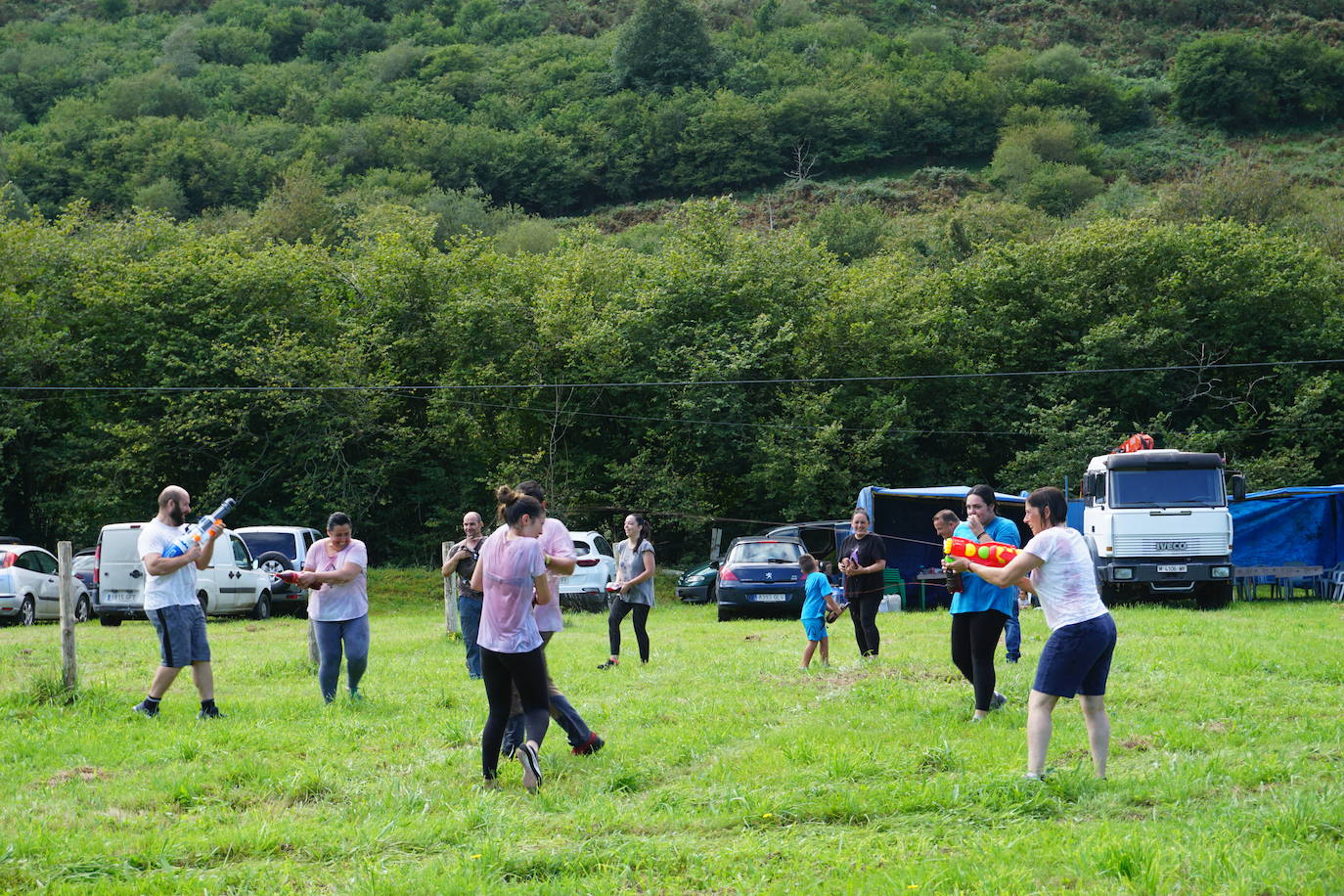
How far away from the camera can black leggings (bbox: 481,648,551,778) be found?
6.85 metres

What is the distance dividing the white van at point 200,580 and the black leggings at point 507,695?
13102 millimetres

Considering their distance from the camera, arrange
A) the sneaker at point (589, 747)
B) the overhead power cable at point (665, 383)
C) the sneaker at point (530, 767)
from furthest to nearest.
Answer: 1. the overhead power cable at point (665, 383)
2. the sneaker at point (589, 747)
3. the sneaker at point (530, 767)

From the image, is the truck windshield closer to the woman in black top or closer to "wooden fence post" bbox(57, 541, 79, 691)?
the woman in black top

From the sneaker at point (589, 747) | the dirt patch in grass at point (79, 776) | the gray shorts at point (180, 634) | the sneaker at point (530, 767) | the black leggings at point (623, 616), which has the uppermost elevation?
the gray shorts at point (180, 634)

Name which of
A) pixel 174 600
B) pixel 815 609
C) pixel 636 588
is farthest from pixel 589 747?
pixel 636 588

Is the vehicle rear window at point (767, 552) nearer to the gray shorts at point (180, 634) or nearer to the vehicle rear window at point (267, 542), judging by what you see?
the vehicle rear window at point (267, 542)

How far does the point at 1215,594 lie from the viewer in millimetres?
22422

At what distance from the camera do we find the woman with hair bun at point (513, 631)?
6.80m

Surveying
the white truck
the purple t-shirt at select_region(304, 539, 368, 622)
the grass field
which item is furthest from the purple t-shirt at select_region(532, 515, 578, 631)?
the white truck

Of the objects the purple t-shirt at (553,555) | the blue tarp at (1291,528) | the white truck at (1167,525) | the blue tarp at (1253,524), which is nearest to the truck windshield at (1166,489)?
the white truck at (1167,525)

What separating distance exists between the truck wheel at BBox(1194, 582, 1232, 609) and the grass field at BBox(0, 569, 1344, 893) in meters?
11.3

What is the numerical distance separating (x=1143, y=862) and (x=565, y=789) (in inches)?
124

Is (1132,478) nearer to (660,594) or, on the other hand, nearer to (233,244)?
(660,594)

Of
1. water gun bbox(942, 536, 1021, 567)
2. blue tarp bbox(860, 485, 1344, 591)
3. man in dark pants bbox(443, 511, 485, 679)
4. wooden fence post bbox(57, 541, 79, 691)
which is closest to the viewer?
water gun bbox(942, 536, 1021, 567)
